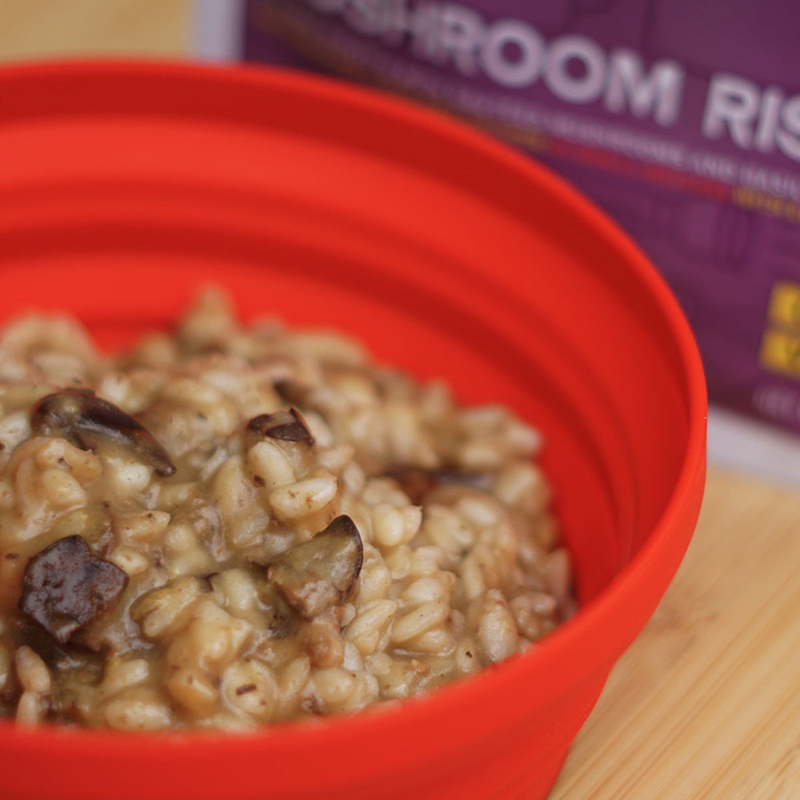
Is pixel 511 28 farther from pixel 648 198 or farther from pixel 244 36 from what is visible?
pixel 244 36

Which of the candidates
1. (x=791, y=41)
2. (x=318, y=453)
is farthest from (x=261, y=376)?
(x=791, y=41)

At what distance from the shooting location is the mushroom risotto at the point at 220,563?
27.5 inches

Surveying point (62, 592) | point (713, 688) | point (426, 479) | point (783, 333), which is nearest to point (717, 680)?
point (713, 688)

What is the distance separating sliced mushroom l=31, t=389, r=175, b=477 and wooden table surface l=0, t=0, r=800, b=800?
1.26ft

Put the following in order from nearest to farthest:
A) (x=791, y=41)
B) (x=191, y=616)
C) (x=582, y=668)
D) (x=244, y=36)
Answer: (x=582, y=668), (x=191, y=616), (x=791, y=41), (x=244, y=36)

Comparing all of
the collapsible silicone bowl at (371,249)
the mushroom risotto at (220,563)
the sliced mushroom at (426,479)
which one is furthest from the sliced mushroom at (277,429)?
the collapsible silicone bowl at (371,249)

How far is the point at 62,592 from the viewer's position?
2.29 ft

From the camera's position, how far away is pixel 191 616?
70 centimetres

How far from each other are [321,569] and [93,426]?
19cm

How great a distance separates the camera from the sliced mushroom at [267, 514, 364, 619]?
719mm

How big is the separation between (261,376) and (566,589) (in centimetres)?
32

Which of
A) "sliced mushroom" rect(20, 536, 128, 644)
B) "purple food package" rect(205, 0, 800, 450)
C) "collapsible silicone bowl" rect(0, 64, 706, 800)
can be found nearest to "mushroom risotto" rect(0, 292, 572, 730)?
"sliced mushroom" rect(20, 536, 128, 644)

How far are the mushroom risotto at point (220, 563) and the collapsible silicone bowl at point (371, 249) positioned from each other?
12 cm

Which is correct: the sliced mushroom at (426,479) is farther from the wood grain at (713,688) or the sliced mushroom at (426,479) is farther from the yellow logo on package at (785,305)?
the yellow logo on package at (785,305)
